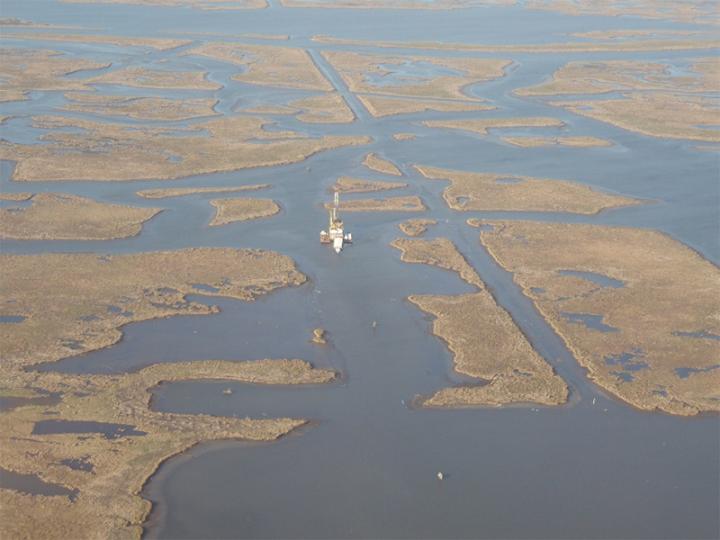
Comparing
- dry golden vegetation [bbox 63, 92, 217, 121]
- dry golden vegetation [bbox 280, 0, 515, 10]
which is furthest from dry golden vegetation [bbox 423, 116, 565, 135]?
dry golden vegetation [bbox 280, 0, 515, 10]

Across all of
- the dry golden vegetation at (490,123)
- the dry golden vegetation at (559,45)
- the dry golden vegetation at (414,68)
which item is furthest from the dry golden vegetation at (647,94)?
the dry golden vegetation at (559,45)

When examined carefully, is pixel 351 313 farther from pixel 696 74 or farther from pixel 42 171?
pixel 696 74

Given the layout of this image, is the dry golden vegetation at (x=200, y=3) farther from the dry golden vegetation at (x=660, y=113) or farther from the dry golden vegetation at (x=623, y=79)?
the dry golden vegetation at (x=660, y=113)

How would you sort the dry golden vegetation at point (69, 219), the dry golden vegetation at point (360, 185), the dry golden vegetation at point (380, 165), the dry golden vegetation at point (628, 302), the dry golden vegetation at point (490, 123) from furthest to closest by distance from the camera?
the dry golden vegetation at point (490, 123)
the dry golden vegetation at point (380, 165)
the dry golden vegetation at point (360, 185)
the dry golden vegetation at point (69, 219)
the dry golden vegetation at point (628, 302)

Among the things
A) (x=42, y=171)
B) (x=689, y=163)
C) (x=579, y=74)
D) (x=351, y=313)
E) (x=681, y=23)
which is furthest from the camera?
(x=681, y=23)

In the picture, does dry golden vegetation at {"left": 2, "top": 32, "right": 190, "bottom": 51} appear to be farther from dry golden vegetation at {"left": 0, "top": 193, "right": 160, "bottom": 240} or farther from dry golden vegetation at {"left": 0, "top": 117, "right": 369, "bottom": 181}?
dry golden vegetation at {"left": 0, "top": 193, "right": 160, "bottom": 240}

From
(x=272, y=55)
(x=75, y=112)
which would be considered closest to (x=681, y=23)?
(x=272, y=55)
